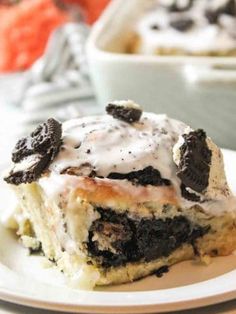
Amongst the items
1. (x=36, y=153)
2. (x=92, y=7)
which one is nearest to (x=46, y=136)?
(x=36, y=153)

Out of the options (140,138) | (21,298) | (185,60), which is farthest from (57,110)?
(21,298)

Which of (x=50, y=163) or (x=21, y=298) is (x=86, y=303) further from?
(x=50, y=163)

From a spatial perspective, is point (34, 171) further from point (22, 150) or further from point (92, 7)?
point (92, 7)

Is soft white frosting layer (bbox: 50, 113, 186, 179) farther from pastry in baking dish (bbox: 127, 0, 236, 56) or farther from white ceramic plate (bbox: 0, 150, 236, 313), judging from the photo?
pastry in baking dish (bbox: 127, 0, 236, 56)

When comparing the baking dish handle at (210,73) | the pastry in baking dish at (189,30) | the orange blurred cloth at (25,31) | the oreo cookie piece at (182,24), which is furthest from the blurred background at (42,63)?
the baking dish handle at (210,73)

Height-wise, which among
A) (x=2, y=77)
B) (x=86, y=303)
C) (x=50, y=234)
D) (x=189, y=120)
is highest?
(x=86, y=303)

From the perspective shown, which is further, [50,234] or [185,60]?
[185,60]
